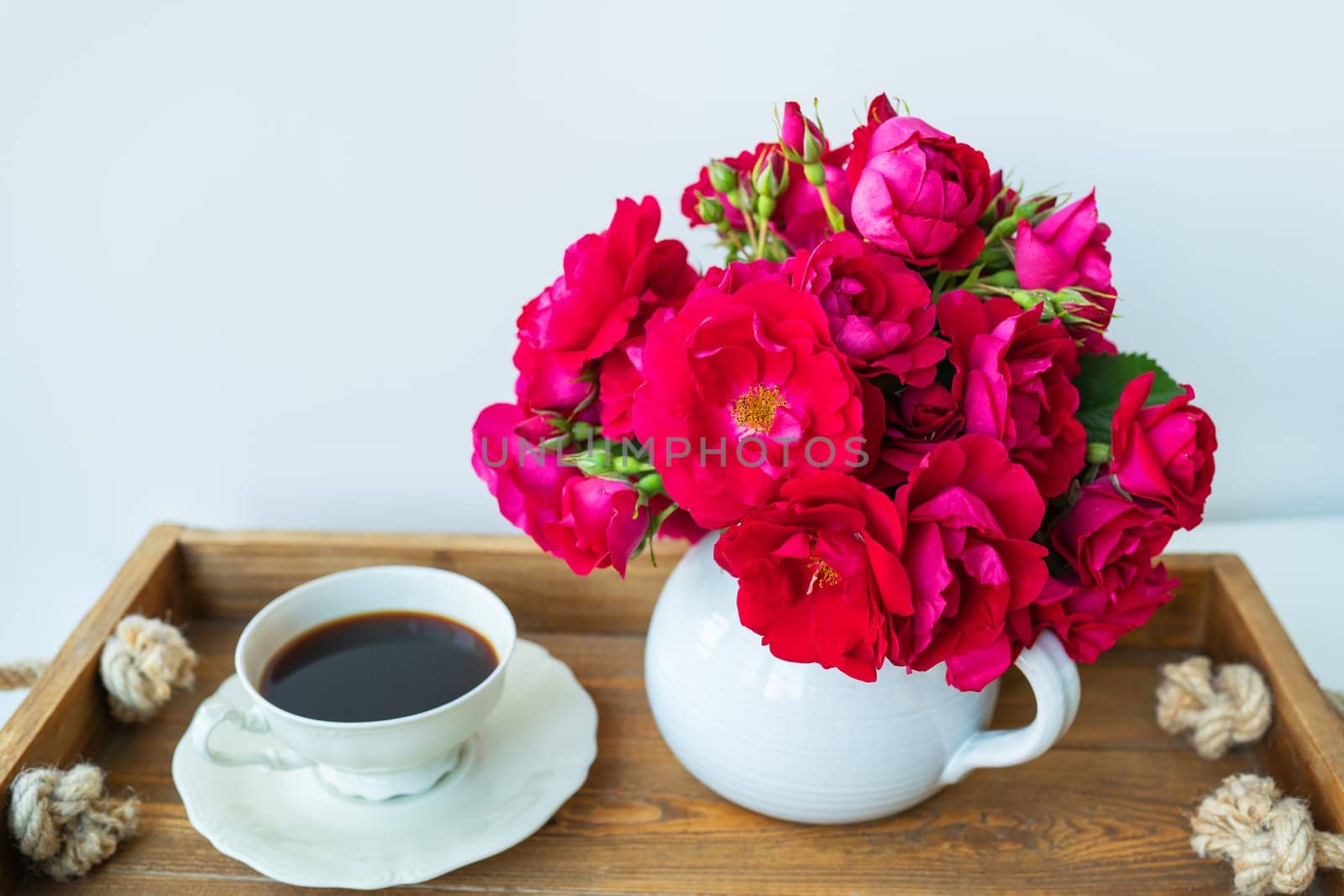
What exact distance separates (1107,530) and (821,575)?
0.16 m

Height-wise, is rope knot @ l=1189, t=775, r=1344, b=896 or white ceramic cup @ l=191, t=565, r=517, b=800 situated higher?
white ceramic cup @ l=191, t=565, r=517, b=800

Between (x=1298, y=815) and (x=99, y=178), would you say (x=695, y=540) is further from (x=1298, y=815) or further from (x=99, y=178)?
(x=99, y=178)

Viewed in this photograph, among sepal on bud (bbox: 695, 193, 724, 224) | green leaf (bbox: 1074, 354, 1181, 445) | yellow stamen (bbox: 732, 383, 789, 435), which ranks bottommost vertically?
green leaf (bbox: 1074, 354, 1181, 445)

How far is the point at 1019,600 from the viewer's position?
55 centimetres

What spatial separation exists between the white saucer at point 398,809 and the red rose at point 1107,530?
0.37m

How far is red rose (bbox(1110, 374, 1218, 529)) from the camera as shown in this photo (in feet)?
1.81

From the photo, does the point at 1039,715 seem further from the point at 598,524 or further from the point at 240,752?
the point at 240,752

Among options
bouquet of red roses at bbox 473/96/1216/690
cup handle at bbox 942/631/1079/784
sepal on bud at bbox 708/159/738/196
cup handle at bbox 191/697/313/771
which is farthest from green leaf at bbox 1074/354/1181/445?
cup handle at bbox 191/697/313/771

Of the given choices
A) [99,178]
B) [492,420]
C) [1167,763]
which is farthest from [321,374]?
[1167,763]

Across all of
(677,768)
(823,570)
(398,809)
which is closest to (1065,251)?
(823,570)

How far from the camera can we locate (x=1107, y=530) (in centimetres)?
58

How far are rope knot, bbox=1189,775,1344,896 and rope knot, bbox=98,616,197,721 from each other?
0.72 meters

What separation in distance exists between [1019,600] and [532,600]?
50 centimetres

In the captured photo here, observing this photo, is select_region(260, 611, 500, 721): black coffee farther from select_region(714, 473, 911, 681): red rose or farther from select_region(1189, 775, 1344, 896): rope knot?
select_region(1189, 775, 1344, 896): rope knot
